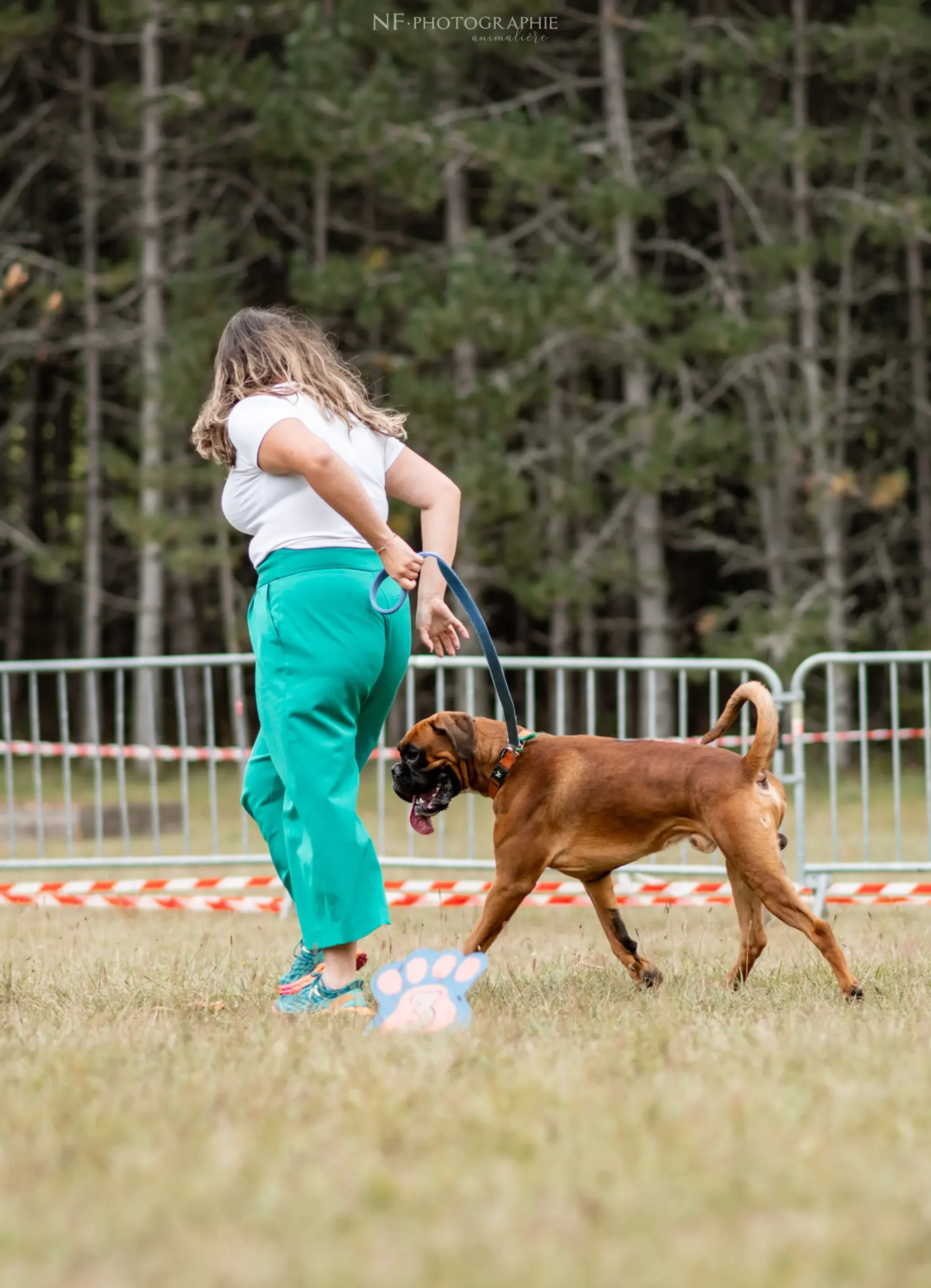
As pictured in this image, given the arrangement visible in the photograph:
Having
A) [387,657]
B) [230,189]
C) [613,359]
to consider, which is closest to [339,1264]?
[387,657]

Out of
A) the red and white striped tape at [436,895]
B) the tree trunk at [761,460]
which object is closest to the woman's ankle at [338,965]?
the red and white striped tape at [436,895]

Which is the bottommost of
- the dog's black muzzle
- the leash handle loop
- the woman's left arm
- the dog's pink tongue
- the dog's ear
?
the dog's pink tongue

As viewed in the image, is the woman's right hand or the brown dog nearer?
the woman's right hand

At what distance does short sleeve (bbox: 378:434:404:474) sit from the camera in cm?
477

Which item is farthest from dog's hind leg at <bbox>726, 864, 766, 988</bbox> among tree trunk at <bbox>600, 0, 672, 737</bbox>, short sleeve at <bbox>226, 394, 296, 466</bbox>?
tree trunk at <bbox>600, 0, 672, 737</bbox>

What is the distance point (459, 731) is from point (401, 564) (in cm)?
93

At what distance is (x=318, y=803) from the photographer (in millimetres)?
4406

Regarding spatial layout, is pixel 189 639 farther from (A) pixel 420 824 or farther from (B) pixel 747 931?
(B) pixel 747 931

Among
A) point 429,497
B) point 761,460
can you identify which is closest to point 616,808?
point 429,497

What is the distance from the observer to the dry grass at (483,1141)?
224 centimetres

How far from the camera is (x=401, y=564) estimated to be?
4246 mm

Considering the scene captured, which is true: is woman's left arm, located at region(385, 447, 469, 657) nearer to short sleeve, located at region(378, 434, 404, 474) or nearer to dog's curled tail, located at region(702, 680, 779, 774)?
short sleeve, located at region(378, 434, 404, 474)

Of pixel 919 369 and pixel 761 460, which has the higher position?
pixel 919 369

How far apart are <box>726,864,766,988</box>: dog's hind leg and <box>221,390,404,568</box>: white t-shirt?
66.6 inches
